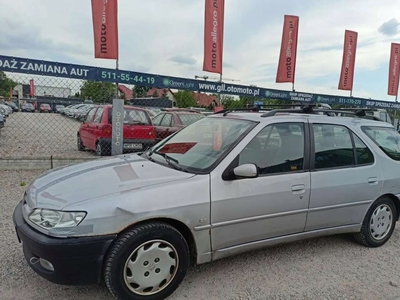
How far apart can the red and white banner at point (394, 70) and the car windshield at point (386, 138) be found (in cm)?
1192

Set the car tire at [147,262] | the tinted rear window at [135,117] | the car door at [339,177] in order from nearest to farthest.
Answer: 1. the car tire at [147,262]
2. the car door at [339,177]
3. the tinted rear window at [135,117]

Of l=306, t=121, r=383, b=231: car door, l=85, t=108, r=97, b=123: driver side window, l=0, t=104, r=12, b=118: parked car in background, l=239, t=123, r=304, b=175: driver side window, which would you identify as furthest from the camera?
l=0, t=104, r=12, b=118: parked car in background

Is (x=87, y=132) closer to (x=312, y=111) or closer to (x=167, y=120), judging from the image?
(x=167, y=120)

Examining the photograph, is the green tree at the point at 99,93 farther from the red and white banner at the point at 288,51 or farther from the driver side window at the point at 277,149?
the red and white banner at the point at 288,51

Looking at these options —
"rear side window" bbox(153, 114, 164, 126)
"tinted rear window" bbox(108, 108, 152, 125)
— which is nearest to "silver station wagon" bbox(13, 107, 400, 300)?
"tinted rear window" bbox(108, 108, 152, 125)

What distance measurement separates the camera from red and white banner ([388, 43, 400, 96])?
13445 millimetres

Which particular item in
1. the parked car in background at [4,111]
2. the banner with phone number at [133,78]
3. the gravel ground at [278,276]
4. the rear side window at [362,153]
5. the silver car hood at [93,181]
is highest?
the banner with phone number at [133,78]

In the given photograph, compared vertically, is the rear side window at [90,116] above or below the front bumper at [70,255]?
above

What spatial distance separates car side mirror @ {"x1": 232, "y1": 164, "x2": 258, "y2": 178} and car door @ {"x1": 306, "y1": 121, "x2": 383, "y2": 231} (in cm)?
85

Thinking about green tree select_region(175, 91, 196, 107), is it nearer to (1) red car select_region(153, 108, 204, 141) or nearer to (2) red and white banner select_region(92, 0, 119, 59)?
(1) red car select_region(153, 108, 204, 141)

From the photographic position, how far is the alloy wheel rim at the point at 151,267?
229 centimetres

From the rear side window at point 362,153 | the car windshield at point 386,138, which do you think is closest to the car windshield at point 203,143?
the rear side window at point 362,153

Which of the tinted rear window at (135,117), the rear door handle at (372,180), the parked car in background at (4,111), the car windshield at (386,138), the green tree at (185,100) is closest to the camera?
the rear door handle at (372,180)

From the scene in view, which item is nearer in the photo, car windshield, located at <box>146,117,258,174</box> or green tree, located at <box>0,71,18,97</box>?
car windshield, located at <box>146,117,258,174</box>
